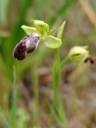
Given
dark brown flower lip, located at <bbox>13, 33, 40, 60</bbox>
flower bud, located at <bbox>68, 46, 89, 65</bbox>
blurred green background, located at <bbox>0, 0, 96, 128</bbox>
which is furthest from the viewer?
blurred green background, located at <bbox>0, 0, 96, 128</bbox>

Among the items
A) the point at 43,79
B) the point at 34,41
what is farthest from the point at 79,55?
the point at 43,79

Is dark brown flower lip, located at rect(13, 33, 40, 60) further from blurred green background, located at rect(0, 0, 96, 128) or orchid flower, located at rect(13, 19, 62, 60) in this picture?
blurred green background, located at rect(0, 0, 96, 128)

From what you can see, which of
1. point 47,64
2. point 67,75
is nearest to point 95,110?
point 67,75

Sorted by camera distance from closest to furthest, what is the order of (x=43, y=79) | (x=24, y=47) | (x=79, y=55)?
(x=24, y=47)
(x=79, y=55)
(x=43, y=79)

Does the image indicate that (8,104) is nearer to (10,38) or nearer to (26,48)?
(10,38)

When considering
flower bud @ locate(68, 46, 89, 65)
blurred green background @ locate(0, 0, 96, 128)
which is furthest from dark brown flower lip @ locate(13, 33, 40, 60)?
blurred green background @ locate(0, 0, 96, 128)

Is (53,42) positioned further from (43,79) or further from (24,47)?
(43,79)

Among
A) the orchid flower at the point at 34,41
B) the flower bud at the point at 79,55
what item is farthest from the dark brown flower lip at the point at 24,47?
the flower bud at the point at 79,55

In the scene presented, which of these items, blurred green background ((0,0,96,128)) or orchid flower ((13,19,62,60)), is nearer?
Answer: orchid flower ((13,19,62,60))

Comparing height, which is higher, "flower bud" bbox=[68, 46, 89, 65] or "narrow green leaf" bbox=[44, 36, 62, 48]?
"narrow green leaf" bbox=[44, 36, 62, 48]
